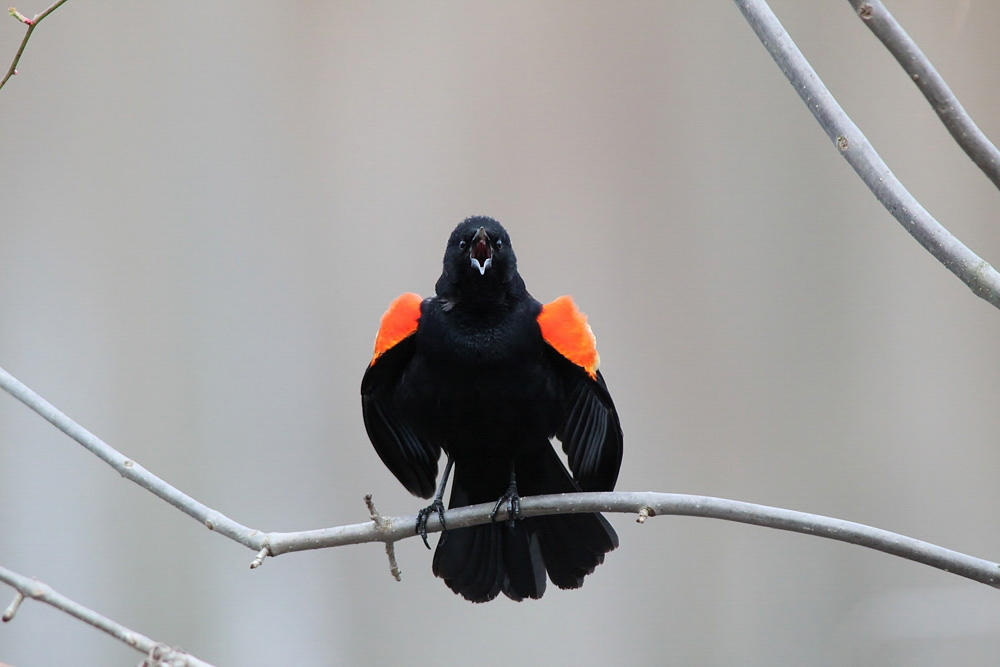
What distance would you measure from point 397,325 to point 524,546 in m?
0.73

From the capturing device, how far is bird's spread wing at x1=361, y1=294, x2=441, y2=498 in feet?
9.32

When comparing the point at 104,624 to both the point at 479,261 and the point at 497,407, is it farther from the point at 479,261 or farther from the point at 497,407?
the point at 479,261

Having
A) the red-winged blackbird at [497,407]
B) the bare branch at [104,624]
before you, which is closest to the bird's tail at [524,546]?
the red-winged blackbird at [497,407]

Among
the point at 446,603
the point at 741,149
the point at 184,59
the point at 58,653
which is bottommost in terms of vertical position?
the point at 446,603

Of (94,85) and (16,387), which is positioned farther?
(94,85)

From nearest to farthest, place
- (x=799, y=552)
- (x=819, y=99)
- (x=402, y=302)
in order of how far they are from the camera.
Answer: (x=819, y=99) < (x=402, y=302) < (x=799, y=552)

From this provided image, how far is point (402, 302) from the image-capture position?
114 inches

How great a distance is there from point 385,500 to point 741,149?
229cm

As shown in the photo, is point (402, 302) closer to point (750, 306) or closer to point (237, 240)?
point (237, 240)

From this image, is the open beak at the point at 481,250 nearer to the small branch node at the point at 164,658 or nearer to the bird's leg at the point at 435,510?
Answer: the bird's leg at the point at 435,510

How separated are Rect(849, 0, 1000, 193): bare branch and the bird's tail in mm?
1630

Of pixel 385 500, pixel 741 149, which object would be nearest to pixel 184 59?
pixel 385 500

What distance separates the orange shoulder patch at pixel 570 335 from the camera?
8.95 ft

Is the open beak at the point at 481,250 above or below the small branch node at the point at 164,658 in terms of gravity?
above
